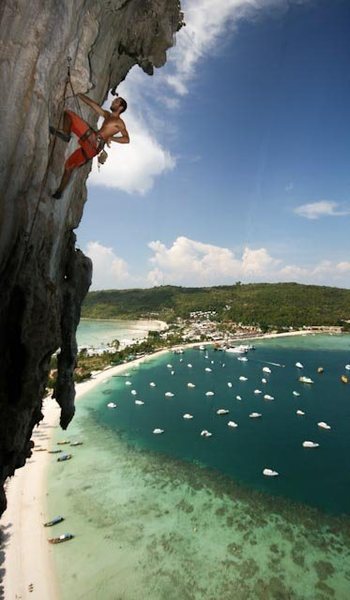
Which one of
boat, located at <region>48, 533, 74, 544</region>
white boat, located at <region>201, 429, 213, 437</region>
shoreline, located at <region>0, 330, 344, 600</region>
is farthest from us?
white boat, located at <region>201, 429, 213, 437</region>

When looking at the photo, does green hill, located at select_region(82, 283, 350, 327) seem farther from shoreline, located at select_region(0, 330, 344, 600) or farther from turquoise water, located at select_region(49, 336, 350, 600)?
shoreline, located at select_region(0, 330, 344, 600)

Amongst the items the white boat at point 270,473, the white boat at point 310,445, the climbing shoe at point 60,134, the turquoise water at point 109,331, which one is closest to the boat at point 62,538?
the white boat at point 270,473

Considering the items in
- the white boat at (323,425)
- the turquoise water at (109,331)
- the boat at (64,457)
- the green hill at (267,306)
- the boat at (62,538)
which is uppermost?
the green hill at (267,306)

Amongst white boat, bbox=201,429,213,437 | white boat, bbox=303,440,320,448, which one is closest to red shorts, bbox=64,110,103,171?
white boat, bbox=201,429,213,437

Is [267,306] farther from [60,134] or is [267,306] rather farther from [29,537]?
[60,134]

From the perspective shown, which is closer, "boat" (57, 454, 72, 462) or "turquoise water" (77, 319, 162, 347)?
"boat" (57, 454, 72, 462)

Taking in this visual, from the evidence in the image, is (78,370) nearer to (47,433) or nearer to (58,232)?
(47,433)

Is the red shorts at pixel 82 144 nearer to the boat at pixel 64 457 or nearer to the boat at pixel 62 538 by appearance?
the boat at pixel 62 538
